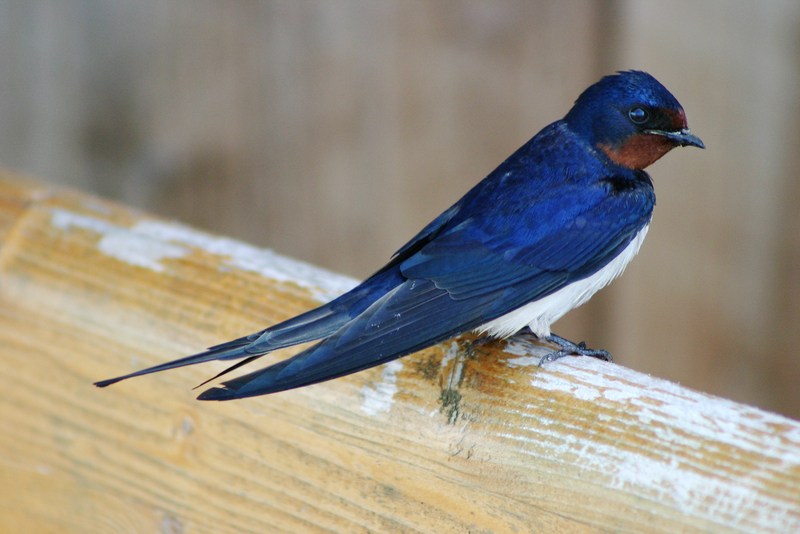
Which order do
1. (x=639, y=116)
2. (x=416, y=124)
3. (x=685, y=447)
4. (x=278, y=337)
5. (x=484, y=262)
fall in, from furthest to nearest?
1. (x=416, y=124)
2. (x=639, y=116)
3. (x=484, y=262)
4. (x=278, y=337)
5. (x=685, y=447)

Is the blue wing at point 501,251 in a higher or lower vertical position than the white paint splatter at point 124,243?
higher

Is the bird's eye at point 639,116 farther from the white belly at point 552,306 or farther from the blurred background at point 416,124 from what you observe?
the blurred background at point 416,124

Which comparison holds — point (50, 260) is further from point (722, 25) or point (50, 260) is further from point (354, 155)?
point (722, 25)

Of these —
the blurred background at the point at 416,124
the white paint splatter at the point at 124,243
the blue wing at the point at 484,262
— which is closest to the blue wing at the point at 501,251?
the blue wing at the point at 484,262

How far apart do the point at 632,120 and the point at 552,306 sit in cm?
40

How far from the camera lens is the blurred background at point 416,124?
213cm

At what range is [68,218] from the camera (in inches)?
60.8

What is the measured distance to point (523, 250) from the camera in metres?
1.40

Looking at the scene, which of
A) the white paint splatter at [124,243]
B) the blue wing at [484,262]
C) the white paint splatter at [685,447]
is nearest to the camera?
the white paint splatter at [685,447]

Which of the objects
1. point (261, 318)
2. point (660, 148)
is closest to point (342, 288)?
point (261, 318)

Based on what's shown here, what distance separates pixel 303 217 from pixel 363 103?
1.35ft

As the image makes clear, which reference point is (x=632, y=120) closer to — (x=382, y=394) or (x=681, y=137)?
(x=681, y=137)

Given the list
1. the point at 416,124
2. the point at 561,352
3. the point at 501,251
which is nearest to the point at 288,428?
the point at 561,352

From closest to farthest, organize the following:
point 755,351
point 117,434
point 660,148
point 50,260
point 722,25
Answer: point 117,434
point 50,260
point 660,148
point 722,25
point 755,351
